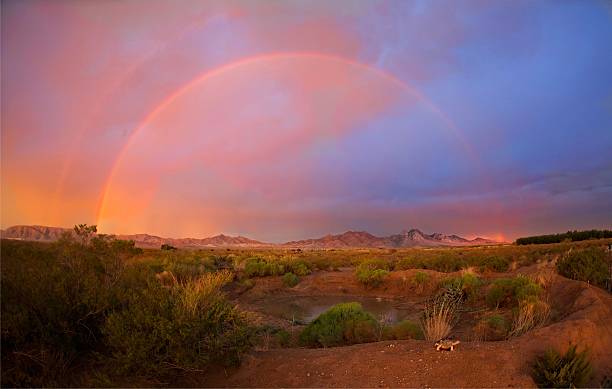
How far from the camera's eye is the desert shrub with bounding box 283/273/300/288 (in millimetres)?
33094

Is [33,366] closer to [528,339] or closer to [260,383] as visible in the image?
[260,383]

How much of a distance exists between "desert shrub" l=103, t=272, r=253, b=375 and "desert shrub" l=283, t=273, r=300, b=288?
24.6 metres

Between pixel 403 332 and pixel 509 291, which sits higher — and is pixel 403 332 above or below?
below

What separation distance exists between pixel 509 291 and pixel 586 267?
3344 mm

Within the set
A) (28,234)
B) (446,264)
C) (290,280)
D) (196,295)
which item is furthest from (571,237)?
(28,234)

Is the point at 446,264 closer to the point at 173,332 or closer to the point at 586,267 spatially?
the point at 586,267

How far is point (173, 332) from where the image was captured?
7312 millimetres

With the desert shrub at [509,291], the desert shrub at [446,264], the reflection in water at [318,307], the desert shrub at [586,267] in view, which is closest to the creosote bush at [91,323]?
the desert shrub at [509,291]

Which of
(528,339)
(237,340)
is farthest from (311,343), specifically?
(528,339)

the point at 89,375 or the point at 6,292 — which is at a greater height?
the point at 6,292

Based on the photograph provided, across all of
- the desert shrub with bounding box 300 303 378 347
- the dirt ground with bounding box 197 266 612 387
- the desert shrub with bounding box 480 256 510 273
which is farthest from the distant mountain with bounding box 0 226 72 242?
the desert shrub with bounding box 480 256 510 273

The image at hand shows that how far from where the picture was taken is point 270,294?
1211 inches

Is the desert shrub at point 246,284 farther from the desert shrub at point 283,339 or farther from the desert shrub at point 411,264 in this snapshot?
the desert shrub at point 283,339

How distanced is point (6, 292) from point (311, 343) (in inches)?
346
